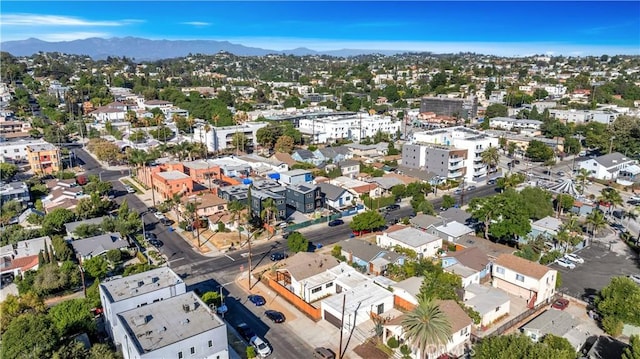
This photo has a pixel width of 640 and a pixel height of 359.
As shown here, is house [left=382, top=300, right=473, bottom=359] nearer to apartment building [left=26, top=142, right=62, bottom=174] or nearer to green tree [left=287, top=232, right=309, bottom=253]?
green tree [left=287, top=232, right=309, bottom=253]

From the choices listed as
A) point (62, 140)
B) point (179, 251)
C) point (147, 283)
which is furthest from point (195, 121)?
point (147, 283)

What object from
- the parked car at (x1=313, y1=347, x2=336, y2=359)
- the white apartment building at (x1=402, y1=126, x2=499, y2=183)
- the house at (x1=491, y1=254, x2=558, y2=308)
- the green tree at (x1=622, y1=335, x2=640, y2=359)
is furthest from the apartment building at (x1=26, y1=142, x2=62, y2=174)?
the green tree at (x1=622, y1=335, x2=640, y2=359)

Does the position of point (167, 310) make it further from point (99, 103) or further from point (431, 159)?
point (99, 103)

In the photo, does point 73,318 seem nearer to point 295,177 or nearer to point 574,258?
point 295,177

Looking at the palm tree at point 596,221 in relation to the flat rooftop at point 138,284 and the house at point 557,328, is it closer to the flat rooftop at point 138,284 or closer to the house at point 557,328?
the house at point 557,328

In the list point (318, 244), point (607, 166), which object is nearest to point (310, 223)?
point (318, 244)

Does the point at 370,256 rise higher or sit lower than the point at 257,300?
higher
